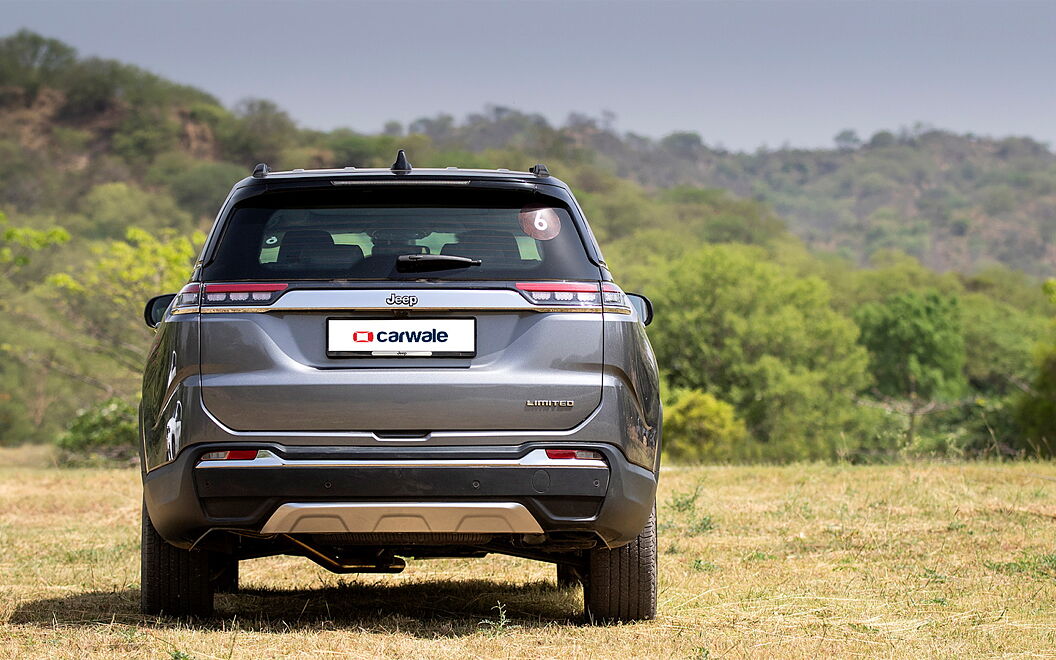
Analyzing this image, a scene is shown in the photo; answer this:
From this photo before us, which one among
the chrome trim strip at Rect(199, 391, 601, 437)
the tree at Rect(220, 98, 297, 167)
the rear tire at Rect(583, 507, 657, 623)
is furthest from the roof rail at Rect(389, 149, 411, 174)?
the tree at Rect(220, 98, 297, 167)

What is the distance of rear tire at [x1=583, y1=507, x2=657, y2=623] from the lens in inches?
196

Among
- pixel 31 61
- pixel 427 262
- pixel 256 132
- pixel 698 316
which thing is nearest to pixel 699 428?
pixel 698 316

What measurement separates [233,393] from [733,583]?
3.19m

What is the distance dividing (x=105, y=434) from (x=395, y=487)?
32.0 meters

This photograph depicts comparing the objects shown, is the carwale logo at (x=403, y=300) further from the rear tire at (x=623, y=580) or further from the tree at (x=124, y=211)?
the tree at (x=124, y=211)

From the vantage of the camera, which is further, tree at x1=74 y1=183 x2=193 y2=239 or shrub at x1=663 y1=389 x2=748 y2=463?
tree at x1=74 y1=183 x2=193 y2=239

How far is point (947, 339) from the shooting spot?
73.4 metres

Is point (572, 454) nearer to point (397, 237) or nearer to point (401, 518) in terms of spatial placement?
point (401, 518)

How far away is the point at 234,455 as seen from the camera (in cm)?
431

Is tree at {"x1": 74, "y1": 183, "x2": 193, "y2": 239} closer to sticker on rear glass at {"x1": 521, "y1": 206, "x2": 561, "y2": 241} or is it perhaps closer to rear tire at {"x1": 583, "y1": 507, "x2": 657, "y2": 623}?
rear tire at {"x1": 583, "y1": 507, "x2": 657, "y2": 623}

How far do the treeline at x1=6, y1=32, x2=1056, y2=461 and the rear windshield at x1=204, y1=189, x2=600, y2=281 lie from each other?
305 inches

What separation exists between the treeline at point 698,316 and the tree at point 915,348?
98 mm

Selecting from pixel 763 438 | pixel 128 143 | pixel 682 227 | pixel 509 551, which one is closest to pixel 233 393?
pixel 509 551

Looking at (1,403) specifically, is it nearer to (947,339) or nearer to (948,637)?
(947,339)
